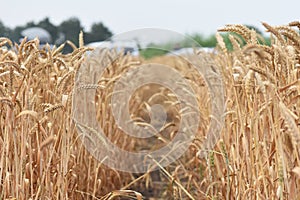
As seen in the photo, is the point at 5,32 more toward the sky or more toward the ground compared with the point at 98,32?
more toward the sky

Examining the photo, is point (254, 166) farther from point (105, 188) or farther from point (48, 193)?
point (105, 188)

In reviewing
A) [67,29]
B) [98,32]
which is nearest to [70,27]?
[67,29]

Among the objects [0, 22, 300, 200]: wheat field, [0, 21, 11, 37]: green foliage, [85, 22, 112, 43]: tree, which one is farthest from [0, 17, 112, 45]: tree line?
[0, 22, 300, 200]: wheat field

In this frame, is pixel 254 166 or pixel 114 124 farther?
pixel 114 124

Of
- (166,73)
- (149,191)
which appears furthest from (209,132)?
(166,73)

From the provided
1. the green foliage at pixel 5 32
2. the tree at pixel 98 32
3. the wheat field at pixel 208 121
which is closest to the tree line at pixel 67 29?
the tree at pixel 98 32

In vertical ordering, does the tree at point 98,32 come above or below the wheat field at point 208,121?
below

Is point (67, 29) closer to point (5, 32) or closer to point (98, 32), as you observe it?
point (98, 32)

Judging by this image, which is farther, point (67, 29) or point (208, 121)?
point (67, 29)

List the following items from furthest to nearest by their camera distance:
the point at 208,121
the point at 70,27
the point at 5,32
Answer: the point at 70,27 → the point at 5,32 → the point at 208,121

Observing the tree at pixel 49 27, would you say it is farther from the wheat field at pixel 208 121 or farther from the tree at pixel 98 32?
the wheat field at pixel 208 121

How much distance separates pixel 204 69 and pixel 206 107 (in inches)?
16.4

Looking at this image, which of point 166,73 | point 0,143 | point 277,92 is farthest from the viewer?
point 166,73

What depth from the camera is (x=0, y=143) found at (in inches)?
66.1
